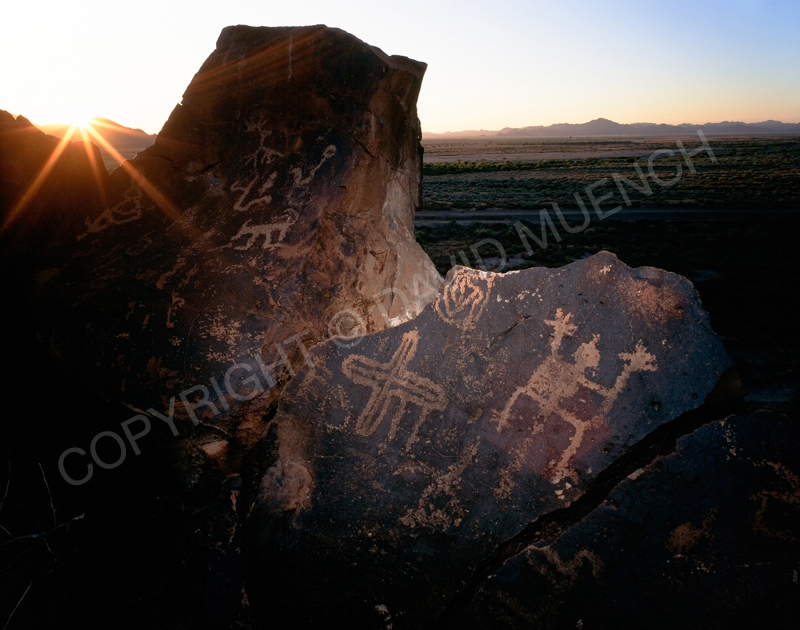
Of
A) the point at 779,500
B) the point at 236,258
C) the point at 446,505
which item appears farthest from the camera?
the point at 236,258

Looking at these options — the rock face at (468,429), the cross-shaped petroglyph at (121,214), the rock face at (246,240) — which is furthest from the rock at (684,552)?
the cross-shaped petroglyph at (121,214)

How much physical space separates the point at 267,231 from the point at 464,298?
116cm

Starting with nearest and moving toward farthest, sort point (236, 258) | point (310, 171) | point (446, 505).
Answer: point (446, 505)
point (236, 258)
point (310, 171)

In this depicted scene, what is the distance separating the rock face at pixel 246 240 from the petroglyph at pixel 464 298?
65cm

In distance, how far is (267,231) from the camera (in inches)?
90.8

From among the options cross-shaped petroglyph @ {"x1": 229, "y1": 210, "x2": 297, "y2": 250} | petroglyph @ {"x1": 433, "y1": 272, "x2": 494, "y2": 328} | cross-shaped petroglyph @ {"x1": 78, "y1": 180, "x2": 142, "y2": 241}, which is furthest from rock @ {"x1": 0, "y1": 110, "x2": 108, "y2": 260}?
petroglyph @ {"x1": 433, "y1": 272, "x2": 494, "y2": 328}

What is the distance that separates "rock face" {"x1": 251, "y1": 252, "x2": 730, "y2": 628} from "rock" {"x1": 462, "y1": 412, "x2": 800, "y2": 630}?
0.12 meters

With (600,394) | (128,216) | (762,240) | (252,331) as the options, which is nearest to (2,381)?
(128,216)

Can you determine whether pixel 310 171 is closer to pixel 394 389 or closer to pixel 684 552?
pixel 394 389

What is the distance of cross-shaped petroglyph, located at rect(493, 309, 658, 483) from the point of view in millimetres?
1542

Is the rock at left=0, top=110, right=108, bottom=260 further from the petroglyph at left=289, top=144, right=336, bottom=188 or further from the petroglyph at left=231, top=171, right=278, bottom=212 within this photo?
the petroglyph at left=289, top=144, right=336, bottom=188

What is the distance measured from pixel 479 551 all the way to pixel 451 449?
1.19 ft

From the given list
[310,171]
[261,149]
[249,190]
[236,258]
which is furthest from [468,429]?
[261,149]

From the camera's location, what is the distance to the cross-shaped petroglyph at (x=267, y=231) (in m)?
2.28
